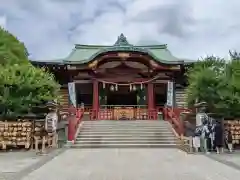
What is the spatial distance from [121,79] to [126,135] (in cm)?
740

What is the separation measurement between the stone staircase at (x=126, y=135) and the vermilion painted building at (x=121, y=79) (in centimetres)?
314

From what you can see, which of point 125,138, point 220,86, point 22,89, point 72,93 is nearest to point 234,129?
point 220,86

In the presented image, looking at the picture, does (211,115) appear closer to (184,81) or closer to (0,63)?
(184,81)

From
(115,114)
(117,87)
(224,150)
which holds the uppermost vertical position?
(117,87)

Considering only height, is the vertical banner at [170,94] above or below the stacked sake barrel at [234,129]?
above

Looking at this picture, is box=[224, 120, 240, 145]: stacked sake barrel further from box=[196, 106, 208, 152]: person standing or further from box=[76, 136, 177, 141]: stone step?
box=[76, 136, 177, 141]: stone step

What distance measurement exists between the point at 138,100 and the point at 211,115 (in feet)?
32.9

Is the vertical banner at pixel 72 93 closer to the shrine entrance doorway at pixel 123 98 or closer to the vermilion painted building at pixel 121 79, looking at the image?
the vermilion painted building at pixel 121 79

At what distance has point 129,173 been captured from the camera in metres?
9.16

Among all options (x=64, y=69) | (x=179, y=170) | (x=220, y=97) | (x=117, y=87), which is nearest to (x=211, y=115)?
(x=220, y=97)

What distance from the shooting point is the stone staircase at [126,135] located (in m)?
17.6

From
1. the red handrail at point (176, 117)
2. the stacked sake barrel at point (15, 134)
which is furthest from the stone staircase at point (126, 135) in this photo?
the stacked sake barrel at point (15, 134)

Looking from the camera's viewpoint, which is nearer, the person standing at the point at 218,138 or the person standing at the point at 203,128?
the person standing at the point at 218,138

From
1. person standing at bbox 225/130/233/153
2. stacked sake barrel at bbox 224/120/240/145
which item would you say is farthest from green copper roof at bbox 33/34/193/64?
person standing at bbox 225/130/233/153
